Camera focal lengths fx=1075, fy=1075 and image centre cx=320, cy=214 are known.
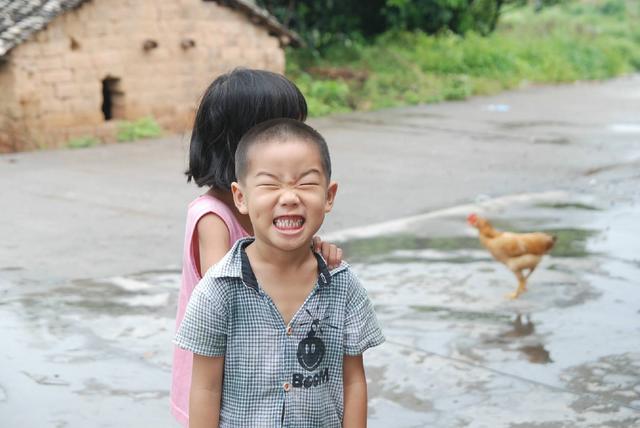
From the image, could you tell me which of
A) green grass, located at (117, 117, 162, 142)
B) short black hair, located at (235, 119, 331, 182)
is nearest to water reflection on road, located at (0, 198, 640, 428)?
short black hair, located at (235, 119, 331, 182)

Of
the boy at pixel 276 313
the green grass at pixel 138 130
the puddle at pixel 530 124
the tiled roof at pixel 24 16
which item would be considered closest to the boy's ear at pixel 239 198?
the boy at pixel 276 313

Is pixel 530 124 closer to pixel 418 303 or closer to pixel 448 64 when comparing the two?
pixel 448 64

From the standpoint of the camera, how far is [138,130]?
1622 cm

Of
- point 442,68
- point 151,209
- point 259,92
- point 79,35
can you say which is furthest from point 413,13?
point 259,92

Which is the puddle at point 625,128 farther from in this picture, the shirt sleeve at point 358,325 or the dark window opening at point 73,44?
the shirt sleeve at point 358,325

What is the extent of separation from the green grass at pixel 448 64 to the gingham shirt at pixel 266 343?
647 inches

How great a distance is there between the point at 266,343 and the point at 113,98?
14527mm

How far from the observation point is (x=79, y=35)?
15.8 m

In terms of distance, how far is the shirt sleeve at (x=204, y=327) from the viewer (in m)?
2.59

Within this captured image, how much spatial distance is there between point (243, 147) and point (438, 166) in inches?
420

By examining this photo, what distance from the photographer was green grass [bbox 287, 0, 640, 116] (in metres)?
21.1

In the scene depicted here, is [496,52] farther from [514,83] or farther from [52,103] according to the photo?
[52,103]

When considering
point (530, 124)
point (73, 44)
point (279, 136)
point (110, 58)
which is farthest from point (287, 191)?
point (530, 124)

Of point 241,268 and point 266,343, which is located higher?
point 241,268
